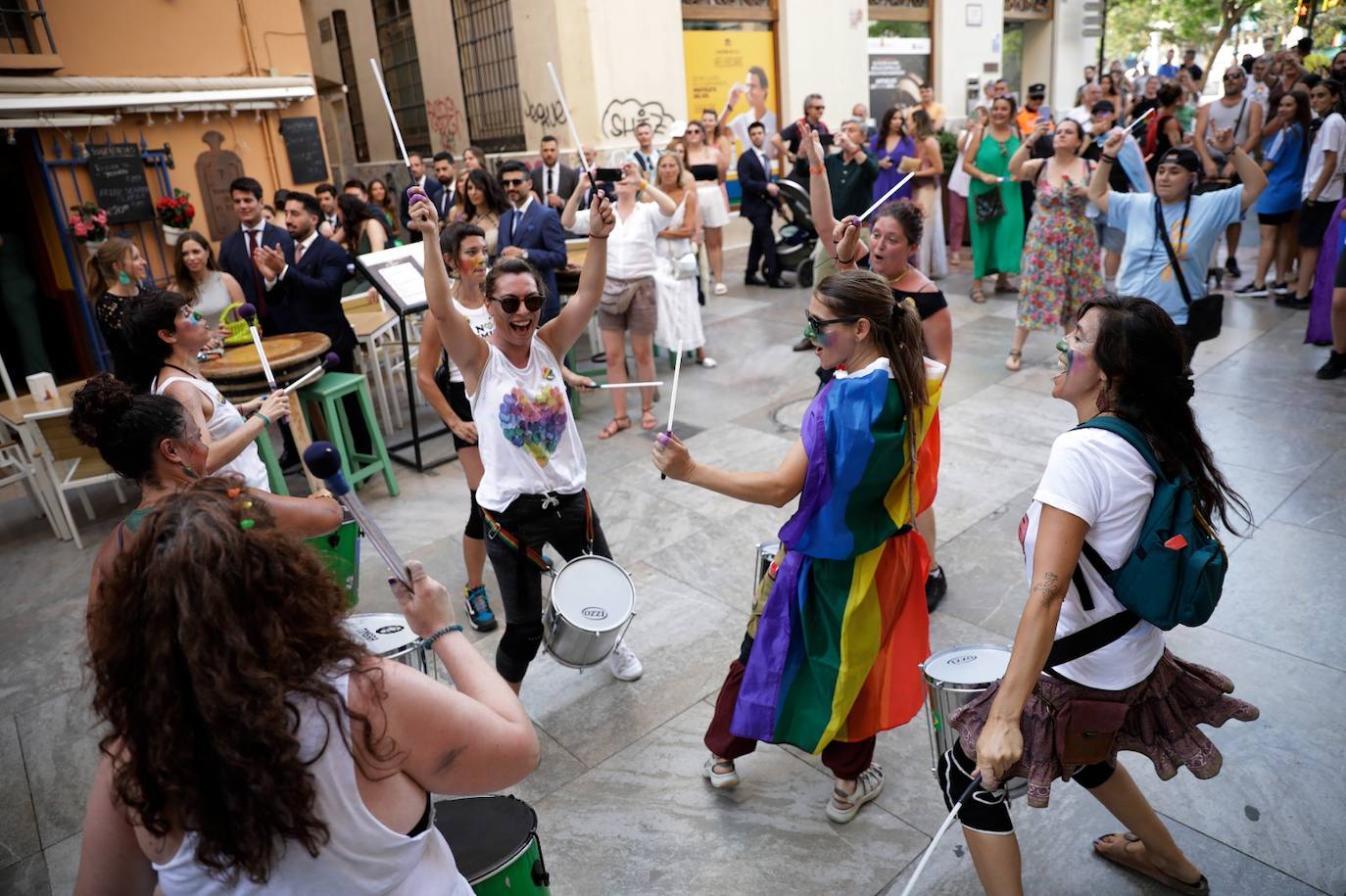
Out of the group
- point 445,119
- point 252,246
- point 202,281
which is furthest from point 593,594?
point 445,119

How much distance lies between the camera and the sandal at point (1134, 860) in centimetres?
263

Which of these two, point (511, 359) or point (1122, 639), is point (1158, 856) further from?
point (511, 359)

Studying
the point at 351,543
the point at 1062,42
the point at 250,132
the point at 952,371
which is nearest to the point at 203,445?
the point at 351,543

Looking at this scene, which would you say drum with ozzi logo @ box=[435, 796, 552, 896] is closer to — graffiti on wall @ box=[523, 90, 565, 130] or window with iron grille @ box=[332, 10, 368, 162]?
graffiti on wall @ box=[523, 90, 565, 130]

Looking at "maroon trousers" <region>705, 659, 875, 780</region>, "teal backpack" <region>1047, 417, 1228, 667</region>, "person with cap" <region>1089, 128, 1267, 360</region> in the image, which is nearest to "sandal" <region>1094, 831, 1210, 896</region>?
"maroon trousers" <region>705, 659, 875, 780</region>

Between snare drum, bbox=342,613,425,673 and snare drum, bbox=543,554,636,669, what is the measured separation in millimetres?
600

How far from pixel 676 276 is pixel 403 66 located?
11361 mm

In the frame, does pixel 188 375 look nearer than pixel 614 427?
Yes

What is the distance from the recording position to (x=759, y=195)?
1052 centimetres

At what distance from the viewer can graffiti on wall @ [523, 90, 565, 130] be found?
1262cm

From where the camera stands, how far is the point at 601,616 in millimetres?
3289

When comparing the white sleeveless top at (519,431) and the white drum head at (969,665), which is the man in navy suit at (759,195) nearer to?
the white sleeveless top at (519,431)

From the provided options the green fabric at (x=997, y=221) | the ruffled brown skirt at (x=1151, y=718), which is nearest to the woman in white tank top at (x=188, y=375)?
the ruffled brown skirt at (x=1151, y=718)

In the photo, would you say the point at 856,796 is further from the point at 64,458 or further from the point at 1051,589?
the point at 64,458
